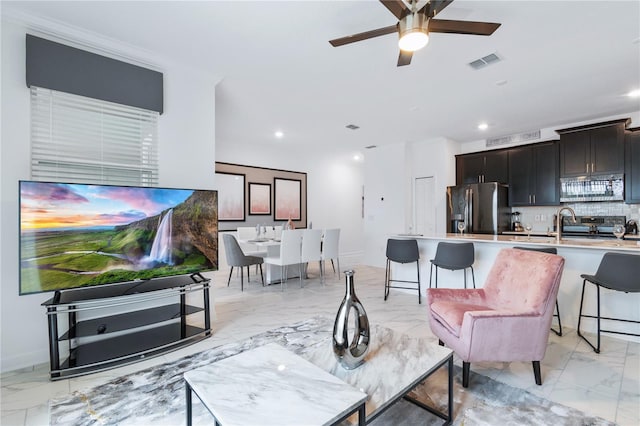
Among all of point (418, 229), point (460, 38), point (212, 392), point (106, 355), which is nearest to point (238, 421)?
point (212, 392)

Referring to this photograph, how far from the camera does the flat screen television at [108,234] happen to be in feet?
6.95

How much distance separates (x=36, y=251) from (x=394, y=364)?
256 centimetres

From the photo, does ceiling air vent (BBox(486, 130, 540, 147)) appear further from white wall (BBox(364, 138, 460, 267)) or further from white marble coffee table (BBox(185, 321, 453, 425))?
white marble coffee table (BBox(185, 321, 453, 425))

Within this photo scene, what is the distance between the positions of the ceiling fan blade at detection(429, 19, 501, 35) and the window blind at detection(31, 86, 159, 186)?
106 inches

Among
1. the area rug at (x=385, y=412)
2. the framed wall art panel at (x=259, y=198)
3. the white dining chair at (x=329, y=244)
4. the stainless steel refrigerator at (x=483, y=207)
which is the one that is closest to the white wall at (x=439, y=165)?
the stainless steel refrigerator at (x=483, y=207)

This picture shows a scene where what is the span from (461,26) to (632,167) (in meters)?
4.46

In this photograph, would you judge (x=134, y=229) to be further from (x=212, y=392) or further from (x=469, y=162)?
(x=469, y=162)

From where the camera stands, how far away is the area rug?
1.72 meters

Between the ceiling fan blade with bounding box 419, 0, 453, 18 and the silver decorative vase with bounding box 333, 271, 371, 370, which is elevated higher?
the ceiling fan blade with bounding box 419, 0, 453, 18

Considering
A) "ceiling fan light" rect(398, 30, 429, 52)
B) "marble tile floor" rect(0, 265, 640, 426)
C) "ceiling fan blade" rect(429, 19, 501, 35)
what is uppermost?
"ceiling fan blade" rect(429, 19, 501, 35)

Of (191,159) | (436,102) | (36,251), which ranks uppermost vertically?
(436,102)

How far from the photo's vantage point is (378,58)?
9.96ft

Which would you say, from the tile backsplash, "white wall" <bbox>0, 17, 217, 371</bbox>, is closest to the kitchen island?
the tile backsplash

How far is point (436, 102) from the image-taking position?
4254 mm
